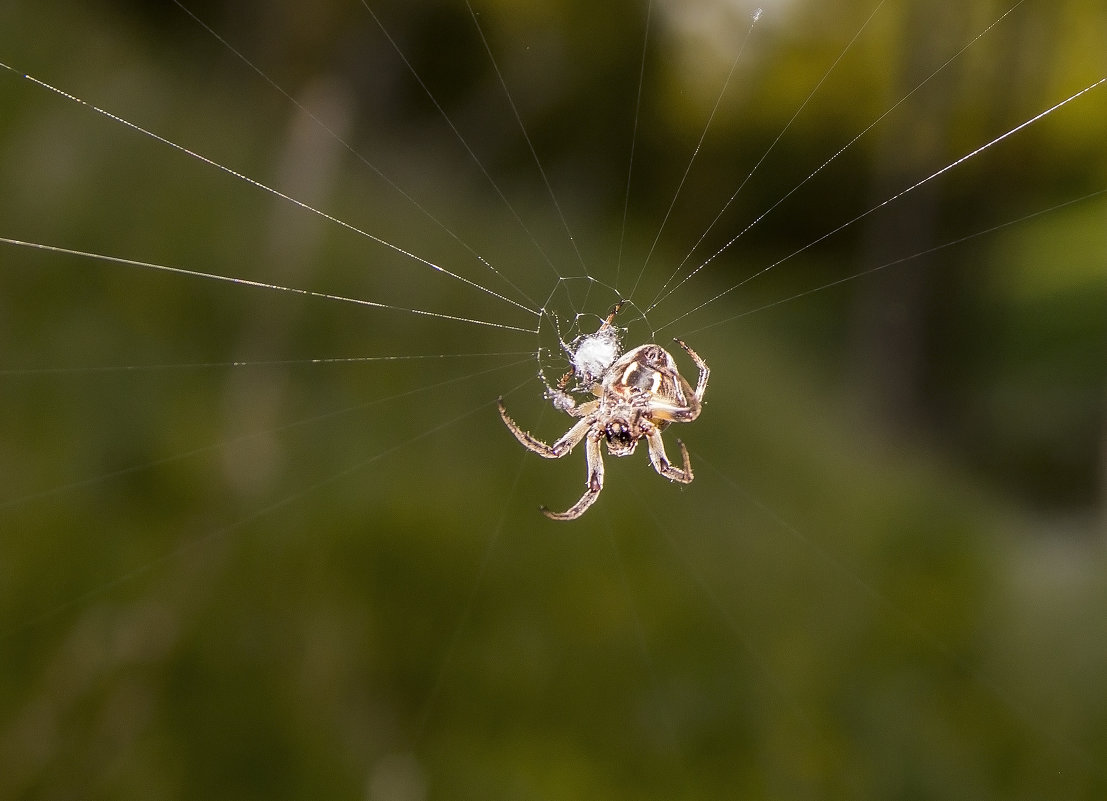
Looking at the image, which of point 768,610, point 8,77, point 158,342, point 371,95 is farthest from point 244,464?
point 768,610

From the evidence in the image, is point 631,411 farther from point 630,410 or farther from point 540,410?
point 540,410

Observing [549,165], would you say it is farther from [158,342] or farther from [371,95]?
[158,342]

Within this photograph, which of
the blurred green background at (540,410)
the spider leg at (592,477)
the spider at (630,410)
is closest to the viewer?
the spider at (630,410)

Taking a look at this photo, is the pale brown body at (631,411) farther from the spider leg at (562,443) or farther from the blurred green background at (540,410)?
the blurred green background at (540,410)

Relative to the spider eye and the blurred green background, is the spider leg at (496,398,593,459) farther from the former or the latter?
the blurred green background

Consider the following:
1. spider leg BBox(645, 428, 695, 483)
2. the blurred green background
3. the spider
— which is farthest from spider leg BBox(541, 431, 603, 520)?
the blurred green background

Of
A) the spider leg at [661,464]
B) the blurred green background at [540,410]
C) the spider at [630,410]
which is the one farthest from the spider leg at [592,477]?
the blurred green background at [540,410]
